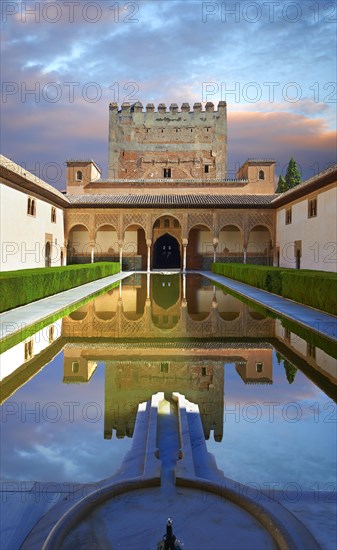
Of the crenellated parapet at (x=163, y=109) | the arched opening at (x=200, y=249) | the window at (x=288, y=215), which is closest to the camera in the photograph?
the window at (x=288, y=215)

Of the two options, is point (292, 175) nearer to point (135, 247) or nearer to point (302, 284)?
point (135, 247)

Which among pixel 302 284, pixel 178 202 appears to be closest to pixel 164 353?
pixel 302 284

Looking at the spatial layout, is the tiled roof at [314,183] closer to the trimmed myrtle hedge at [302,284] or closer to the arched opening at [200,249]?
the trimmed myrtle hedge at [302,284]

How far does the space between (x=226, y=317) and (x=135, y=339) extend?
9.95 ft


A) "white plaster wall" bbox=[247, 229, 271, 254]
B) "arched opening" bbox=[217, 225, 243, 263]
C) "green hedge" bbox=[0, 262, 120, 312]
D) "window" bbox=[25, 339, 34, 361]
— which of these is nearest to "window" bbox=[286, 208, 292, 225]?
"white plaster wall" bbox=[247, 229, 271, 254]

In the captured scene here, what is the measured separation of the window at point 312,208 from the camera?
64.8 feet

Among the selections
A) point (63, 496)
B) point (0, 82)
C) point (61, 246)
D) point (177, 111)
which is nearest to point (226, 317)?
point (63, 496)

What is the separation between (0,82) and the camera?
18312mm

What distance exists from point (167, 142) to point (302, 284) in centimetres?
3113

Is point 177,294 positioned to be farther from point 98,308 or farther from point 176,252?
point 176,252

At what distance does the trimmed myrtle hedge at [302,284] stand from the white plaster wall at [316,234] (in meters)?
3.69

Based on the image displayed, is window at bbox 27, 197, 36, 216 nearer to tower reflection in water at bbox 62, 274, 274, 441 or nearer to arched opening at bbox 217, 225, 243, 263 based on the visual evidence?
tower reflection in water at bbox 62, 274, 274, 441

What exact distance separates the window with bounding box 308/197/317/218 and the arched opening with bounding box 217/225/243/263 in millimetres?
9929

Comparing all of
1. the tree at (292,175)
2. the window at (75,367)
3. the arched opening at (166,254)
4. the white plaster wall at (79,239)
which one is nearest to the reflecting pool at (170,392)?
the window at (75,367)
